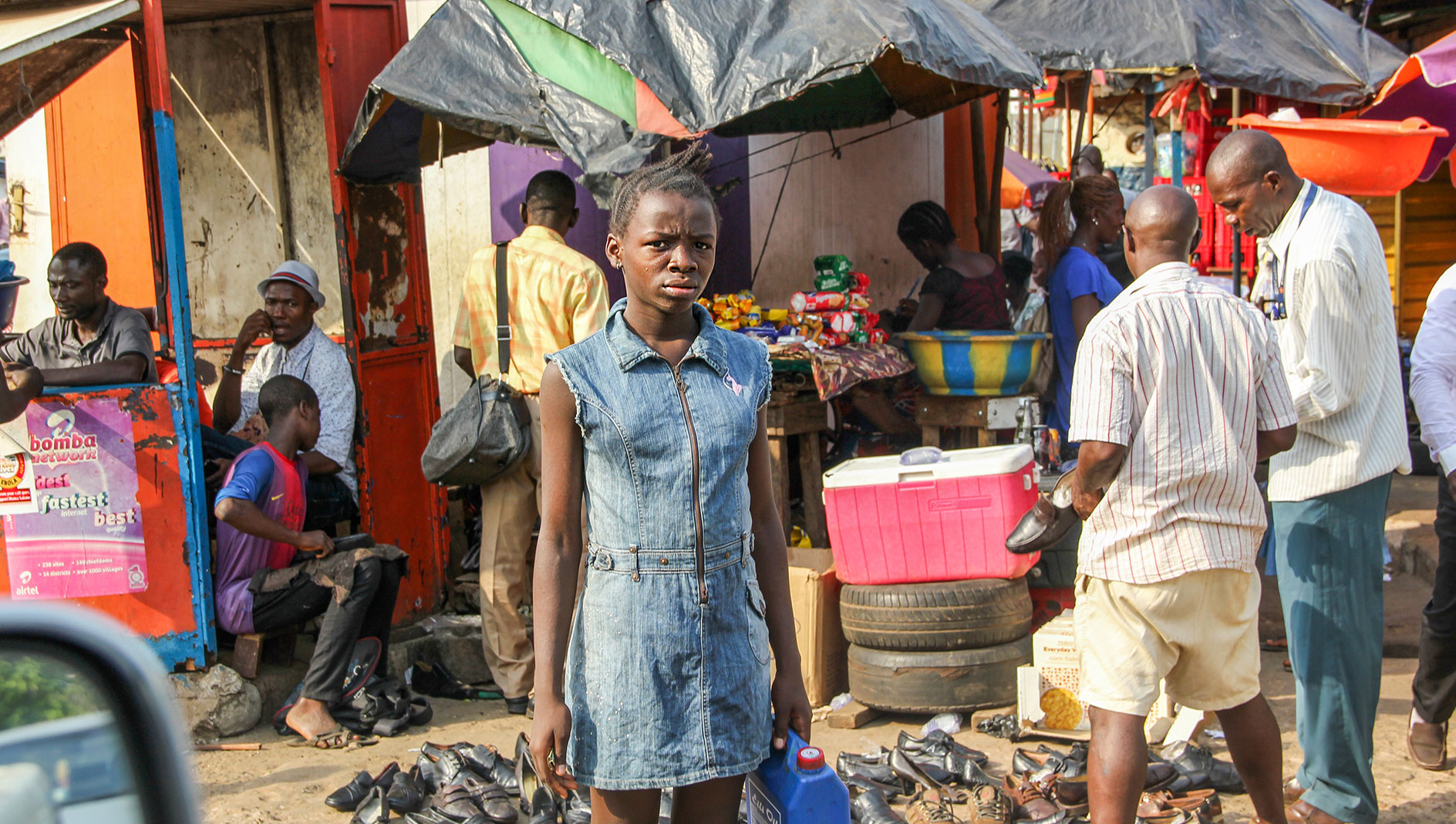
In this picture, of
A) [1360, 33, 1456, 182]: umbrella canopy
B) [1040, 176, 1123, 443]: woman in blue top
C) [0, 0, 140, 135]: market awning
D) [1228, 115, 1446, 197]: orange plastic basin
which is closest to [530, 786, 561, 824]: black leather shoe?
[0, 0, 140, 135]: market awning

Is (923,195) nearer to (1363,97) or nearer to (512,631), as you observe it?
(1363,97)

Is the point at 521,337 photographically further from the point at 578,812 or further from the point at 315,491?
the point at 578,812

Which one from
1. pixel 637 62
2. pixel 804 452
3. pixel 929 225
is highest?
pixel 637 62

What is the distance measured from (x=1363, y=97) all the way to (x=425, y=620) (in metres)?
6.57

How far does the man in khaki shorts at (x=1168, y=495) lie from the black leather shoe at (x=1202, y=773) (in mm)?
1101

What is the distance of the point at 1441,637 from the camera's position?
4324mm

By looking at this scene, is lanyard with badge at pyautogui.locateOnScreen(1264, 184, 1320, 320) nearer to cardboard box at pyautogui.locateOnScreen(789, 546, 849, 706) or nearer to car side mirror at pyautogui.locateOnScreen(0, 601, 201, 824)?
cardboard box at pyautogui.locateOnScreen(789, 546, 849, 706)

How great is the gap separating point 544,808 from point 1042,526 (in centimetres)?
197

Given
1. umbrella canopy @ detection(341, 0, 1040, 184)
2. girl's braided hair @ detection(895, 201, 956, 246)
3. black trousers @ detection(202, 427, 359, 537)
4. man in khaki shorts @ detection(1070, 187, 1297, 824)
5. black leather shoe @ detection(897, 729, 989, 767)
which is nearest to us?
man in khaki shorts @ detection(1070, 187, 1297, 824)

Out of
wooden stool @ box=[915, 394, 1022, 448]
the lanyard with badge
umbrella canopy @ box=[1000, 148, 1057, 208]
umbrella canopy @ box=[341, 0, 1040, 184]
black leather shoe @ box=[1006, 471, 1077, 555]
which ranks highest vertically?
umbrella canopy @ box=[1000, 148, 1057, 208]

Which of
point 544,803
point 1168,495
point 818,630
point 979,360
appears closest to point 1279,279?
point 1168,495

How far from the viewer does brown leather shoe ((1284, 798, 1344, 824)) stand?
3.67m

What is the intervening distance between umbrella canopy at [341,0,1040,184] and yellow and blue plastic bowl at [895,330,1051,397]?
4.29 ft

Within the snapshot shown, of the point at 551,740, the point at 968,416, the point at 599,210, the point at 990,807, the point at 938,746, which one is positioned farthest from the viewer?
the point at 599,210
